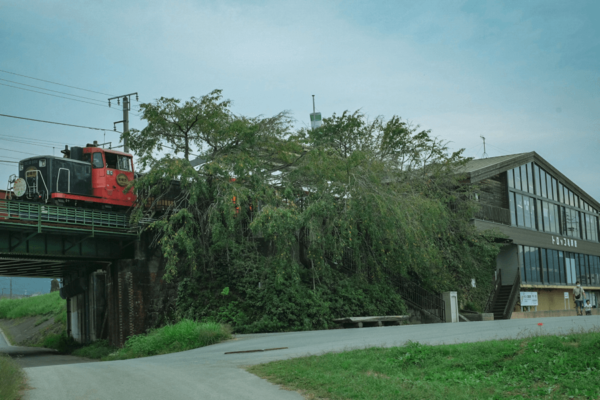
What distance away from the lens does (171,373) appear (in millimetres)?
11617

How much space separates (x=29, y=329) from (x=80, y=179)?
122 feet

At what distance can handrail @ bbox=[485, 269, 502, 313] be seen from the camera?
1323 inches

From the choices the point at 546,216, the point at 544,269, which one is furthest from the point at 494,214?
the point at 546,216

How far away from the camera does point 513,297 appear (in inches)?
1324

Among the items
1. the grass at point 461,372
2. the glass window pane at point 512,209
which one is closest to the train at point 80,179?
the grass at point 461,372

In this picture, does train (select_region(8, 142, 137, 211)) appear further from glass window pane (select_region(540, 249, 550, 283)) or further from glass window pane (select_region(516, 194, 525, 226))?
glass window pane (select_region(540, 249, 550, 283))

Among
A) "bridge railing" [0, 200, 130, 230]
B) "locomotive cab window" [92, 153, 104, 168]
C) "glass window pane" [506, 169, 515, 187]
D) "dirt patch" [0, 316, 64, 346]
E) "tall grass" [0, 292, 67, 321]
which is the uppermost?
"locomotive cab window" [92, 153, 104, 168]

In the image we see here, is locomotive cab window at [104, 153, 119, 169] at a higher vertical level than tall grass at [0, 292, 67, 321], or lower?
higher

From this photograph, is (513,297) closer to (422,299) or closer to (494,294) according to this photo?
(494,294)

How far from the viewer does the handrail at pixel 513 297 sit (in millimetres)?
32719

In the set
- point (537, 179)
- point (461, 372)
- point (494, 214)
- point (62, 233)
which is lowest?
point (461, 372)

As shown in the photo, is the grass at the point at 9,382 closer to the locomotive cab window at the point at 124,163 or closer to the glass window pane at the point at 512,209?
the locomotive cab window at the point at 124,163

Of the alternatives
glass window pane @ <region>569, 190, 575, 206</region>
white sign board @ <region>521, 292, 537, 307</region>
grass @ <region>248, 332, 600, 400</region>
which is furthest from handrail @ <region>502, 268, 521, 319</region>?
grass @ <region>248, 332, 600, 400</region>

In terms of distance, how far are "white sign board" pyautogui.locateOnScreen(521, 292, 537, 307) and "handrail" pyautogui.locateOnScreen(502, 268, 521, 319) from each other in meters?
0.55
